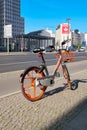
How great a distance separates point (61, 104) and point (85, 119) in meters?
1.01

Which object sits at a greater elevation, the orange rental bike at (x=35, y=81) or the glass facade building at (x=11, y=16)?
the glass facade building at (x=11, y=16)

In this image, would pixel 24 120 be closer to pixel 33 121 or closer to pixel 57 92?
pixel 33 121

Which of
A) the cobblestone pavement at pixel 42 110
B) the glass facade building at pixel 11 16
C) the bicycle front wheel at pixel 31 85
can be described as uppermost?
the glass facade building at pixel 11 16

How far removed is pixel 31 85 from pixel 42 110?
107 cm

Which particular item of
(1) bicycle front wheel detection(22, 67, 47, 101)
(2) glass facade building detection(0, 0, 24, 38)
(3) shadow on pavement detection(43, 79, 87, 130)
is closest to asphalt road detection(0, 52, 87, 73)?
(1) bicycle front wheel detection(22, 67, 47, 101)

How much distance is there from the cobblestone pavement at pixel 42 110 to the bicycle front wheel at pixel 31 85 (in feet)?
0.48

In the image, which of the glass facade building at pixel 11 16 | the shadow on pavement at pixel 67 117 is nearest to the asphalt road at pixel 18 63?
the shadow on pavement at pixel 67 117

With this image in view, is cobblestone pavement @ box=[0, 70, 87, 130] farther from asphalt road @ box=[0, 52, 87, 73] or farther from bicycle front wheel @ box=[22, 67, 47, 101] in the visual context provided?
asphalt road @ box=[0, 52, 87, 73]

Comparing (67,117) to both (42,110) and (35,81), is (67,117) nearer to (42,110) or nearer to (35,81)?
A: (42,110)

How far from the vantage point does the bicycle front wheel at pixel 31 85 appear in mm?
5868

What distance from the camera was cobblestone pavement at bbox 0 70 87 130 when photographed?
4293 mm

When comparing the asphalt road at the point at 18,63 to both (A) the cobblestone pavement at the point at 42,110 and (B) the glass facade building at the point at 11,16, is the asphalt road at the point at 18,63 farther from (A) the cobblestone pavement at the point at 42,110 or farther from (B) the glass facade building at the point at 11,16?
(B) the glass facade building at the point at 11,16

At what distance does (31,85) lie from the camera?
6.09 m

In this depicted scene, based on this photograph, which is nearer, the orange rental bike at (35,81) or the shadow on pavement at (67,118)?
the shadow on pavement at (67,118)
